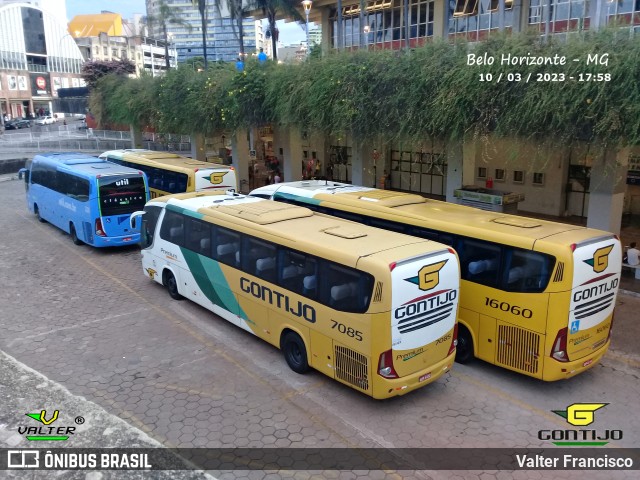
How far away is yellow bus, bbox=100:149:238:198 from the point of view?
1806cm

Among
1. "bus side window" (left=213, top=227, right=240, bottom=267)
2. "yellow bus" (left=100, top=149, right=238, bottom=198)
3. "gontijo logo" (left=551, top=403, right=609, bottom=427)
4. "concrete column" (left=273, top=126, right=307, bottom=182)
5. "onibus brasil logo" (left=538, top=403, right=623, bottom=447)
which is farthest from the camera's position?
"concrete column" (left=273, top=126, right=307, bottom=182)

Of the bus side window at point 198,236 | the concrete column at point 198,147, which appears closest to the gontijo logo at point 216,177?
the bus side window at point 198,236

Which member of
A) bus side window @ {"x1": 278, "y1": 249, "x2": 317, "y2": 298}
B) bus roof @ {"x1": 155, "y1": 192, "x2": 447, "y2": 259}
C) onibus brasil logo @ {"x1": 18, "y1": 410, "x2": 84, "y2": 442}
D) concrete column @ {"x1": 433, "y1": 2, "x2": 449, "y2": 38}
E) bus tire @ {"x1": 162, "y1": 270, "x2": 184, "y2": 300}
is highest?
concrete column @ {"x1": 433, "y1": 2, "x2": 449, "y2": 38}

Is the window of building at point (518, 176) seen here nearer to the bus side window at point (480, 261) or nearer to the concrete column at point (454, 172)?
the concrete column at point (454, 172)

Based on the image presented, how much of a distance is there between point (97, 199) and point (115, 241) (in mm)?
1401

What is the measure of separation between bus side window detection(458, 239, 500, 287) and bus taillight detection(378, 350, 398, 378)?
232cm

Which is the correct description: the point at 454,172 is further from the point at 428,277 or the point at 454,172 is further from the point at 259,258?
the point at 428,277

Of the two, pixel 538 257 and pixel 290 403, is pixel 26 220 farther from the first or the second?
pixel 538 257

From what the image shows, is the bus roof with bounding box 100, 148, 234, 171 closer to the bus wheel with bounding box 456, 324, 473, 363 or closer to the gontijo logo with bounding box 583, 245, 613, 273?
the bus wheel with bounding box 456, 324, 473, 363

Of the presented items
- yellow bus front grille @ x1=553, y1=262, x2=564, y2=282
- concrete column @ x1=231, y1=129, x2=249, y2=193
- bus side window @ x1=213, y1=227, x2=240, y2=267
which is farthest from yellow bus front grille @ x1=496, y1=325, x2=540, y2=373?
concrete column @ x1=231, y1=129, x2=249, y2=193

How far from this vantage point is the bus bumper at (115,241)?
16203 mm

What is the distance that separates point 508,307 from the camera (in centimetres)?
847

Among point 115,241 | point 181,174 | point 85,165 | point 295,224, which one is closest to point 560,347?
point 295,224

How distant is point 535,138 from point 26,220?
18.9 metres
